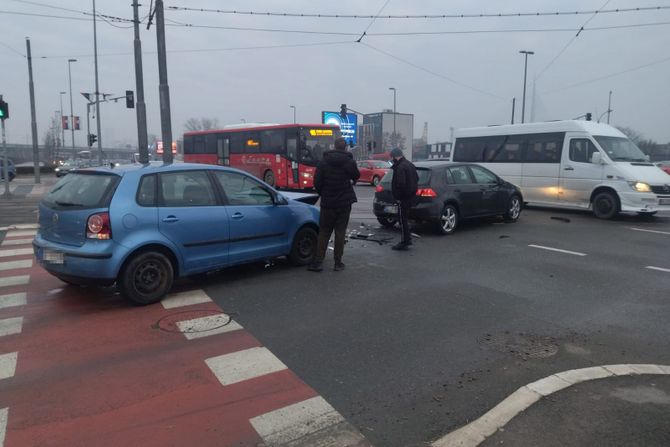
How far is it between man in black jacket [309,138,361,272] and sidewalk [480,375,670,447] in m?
4.38

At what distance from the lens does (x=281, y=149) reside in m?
22.6

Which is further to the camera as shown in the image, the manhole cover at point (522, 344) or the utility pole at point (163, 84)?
the utility pole at point (163, 84)

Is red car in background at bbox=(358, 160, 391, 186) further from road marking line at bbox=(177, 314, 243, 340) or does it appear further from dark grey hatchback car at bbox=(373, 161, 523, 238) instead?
road marking line at bbox=(177, 314, 243, 340)

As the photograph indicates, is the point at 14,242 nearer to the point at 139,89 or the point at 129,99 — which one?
the point at 139,89

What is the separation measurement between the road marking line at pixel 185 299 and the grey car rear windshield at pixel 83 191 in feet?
4.43

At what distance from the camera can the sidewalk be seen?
3.15 metres

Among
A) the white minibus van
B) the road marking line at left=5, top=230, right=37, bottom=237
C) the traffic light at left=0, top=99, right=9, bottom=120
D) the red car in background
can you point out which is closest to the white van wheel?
the white minibus van

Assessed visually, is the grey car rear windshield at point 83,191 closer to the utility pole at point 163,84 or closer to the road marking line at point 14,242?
the road marking line at point 14,242

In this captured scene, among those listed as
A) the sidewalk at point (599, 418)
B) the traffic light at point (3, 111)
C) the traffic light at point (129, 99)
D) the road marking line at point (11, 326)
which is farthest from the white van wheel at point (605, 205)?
the traffic light at point (129, 99)

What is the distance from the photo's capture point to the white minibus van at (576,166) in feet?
42.0

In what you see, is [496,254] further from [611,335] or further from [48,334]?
[48,334]

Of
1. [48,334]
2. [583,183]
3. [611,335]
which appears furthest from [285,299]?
[583,183]

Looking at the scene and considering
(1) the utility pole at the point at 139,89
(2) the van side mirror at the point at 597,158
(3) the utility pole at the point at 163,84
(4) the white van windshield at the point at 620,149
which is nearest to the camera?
(2) the van side mirror at the point at 597,158

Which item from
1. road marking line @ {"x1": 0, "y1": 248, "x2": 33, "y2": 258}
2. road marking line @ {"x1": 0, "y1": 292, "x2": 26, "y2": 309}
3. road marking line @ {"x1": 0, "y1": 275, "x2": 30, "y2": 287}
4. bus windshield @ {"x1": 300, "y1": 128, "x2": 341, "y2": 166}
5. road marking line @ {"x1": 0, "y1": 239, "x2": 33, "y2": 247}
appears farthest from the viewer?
bus windshield @ {"x1": 300, "y1": 128, "x2": 341, "y2": 166}
